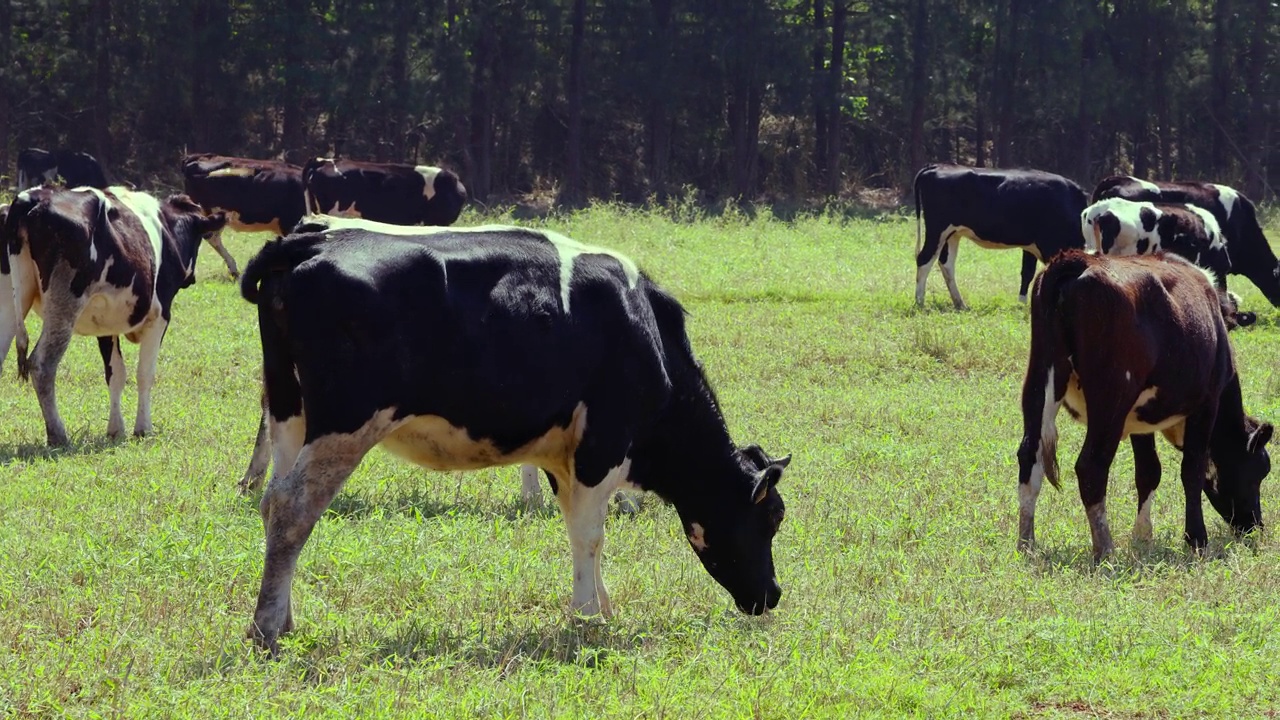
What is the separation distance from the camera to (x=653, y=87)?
35625 millimetres

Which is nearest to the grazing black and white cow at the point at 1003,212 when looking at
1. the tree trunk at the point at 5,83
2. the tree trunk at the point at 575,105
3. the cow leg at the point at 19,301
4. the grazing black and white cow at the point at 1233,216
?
the grazing black and white cow at the point at 1233,216

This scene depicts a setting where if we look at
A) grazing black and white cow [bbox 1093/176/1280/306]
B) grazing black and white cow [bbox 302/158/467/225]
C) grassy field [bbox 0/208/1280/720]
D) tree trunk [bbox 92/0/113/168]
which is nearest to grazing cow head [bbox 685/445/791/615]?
grassy field [bbox 0/208/1280/720]

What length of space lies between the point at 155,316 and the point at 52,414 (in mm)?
1245

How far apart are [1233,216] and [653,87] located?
18570 millimetres

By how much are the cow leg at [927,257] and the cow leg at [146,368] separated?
10.3m

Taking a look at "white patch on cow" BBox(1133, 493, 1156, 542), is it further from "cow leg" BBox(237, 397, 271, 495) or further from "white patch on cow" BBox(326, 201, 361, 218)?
"white patch on cow" BBox(326, 201, 361, 218)

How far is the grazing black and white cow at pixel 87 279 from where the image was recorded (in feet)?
32.1

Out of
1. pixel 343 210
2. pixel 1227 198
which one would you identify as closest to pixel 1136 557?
pixel 1227 198

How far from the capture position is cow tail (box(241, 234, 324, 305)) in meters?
5.60

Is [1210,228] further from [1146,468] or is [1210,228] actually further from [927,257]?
[1146,468]

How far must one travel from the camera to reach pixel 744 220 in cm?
3005

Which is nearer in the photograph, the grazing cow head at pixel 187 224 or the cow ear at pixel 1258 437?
the cow ear at pixel 1258 437

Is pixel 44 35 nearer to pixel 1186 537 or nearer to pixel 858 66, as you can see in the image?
pixel 858 66

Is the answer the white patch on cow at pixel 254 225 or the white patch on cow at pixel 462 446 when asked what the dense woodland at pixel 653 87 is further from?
the white patch on cow at pixel 462 446
